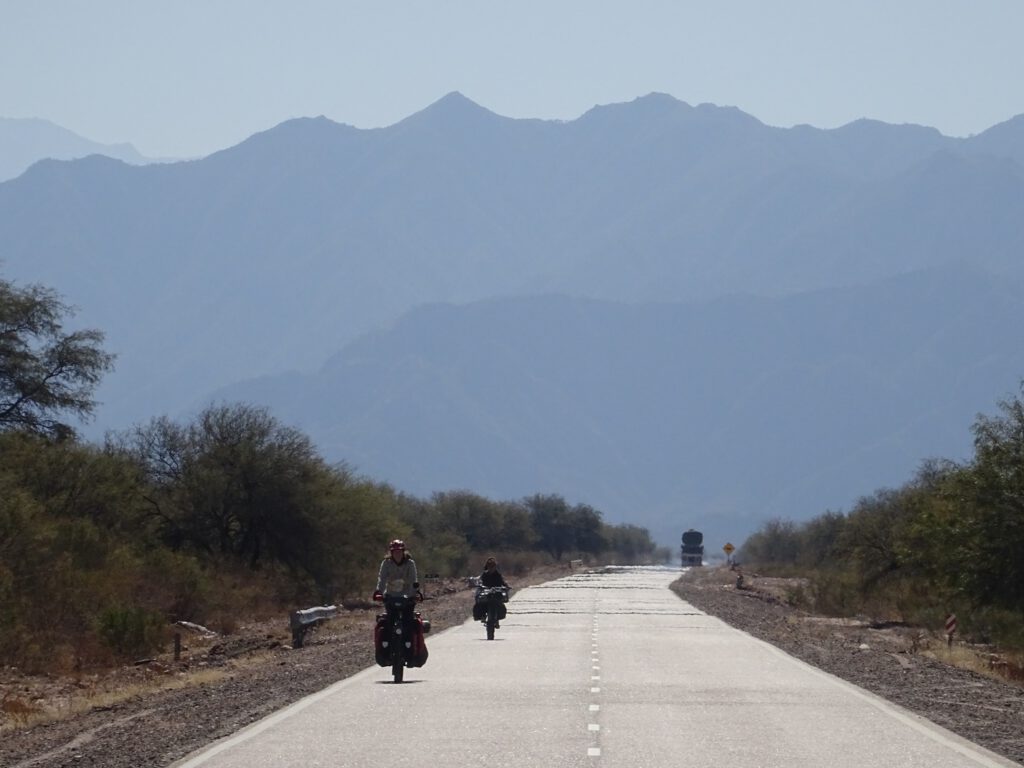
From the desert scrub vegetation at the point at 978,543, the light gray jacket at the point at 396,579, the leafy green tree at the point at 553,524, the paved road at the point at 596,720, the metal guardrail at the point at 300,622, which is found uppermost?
the leafy green tree at the point at 553,524

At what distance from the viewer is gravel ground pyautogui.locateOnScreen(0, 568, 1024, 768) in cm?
1465

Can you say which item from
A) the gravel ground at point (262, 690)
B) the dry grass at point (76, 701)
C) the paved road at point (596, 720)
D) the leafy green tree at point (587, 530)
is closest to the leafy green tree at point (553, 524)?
the leafy green tree at point (587, 530)

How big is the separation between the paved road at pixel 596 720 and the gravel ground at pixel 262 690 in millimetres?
555

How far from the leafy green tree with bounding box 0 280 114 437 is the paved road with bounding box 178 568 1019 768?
64.2ft

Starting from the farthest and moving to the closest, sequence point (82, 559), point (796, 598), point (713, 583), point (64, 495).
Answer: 1. point (713, 583)
2. point (796, 598)
3. point (64, 495)
4. point (82, 559)

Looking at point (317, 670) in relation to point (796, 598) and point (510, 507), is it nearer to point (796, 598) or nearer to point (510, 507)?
point (796, 598)

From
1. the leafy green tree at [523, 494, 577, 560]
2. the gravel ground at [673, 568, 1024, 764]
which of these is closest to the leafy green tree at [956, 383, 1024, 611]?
the gravel ground at [673, 568, 1024, 764]

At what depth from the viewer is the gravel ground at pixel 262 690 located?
14.6 m

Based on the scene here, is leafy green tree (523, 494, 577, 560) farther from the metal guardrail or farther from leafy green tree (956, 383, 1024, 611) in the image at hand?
leafy green tree (956, 383, 1024, 611)

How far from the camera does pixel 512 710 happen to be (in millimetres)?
16891

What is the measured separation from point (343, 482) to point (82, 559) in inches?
787

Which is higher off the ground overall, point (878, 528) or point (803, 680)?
point (878, 528)

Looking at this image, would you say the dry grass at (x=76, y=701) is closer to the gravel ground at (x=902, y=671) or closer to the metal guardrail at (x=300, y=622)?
the metal guardrail at (x=300, y=622)

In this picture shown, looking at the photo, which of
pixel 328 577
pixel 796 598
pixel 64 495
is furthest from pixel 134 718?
pixel 796 598
